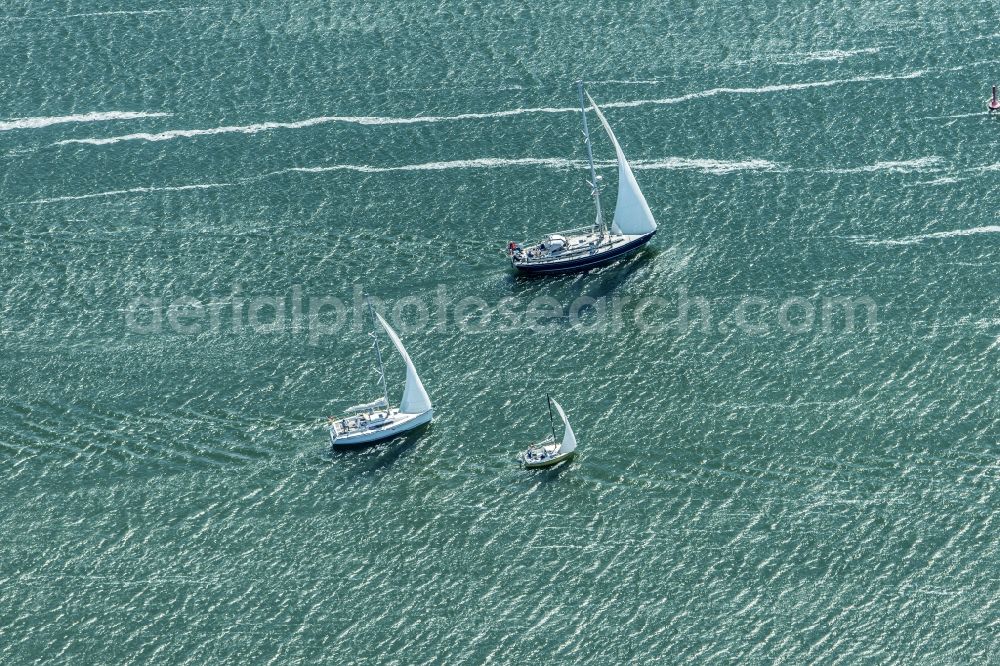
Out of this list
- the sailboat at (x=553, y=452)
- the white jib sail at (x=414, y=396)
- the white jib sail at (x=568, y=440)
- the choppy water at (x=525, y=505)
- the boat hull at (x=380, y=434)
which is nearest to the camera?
the choppy water at (x=525, y=505)

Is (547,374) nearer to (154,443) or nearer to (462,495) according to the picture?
(462,495)

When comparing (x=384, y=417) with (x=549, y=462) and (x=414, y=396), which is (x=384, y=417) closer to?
(x=414, y=396)

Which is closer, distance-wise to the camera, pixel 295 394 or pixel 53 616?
pixel 53 616

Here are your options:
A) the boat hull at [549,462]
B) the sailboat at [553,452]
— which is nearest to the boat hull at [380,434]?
the sailboat at [553,452]

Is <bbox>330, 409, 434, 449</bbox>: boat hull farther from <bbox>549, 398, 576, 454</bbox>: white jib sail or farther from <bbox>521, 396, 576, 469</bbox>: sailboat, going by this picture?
<bbox>549, 398, 576, 454</bbox>: white jib sail

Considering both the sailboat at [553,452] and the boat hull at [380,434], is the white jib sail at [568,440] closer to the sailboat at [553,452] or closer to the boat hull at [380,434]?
the sailboat at [553,452]

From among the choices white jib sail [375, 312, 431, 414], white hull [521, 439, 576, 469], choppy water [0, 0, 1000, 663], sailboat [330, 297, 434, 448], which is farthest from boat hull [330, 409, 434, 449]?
white hull [521, 439, 576, 469]

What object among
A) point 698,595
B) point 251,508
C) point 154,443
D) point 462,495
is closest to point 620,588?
point 698,595
